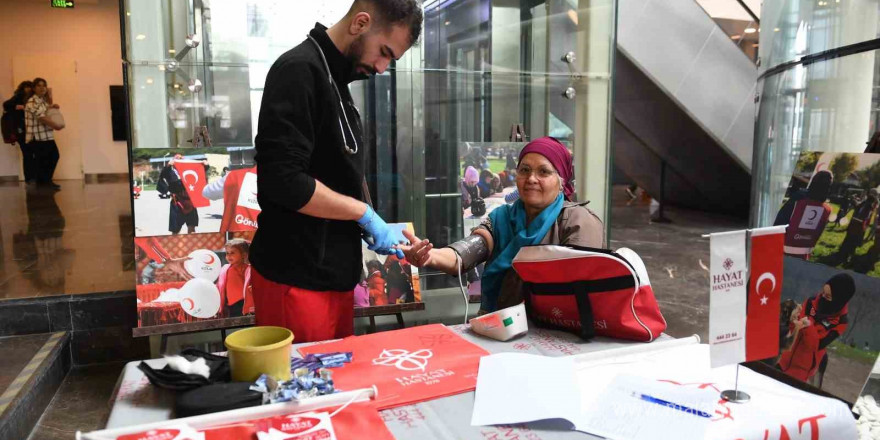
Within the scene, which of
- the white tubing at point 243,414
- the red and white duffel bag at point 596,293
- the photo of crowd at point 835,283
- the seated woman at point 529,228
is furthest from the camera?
the seated woman at point 529,228

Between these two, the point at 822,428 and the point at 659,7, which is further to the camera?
the point at 659,7

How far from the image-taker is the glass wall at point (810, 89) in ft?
9.67

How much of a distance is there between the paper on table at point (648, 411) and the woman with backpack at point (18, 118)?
11.0 m

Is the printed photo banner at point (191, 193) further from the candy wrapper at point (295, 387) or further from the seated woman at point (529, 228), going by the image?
the candy wrapper at point (295, 387)

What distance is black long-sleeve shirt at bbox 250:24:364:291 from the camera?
1437mm

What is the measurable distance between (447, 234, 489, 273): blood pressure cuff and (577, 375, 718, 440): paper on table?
820 millimetres

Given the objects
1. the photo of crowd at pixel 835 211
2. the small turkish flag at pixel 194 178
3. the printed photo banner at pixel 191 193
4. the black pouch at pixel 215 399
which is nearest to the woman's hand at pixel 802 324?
the photo of crowd at pixel 835 211

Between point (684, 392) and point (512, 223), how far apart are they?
957mm

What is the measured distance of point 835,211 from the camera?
180 centimetres

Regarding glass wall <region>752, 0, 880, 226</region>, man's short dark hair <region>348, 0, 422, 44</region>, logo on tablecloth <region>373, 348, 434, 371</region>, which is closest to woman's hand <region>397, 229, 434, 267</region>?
logo on tablecloth <region>373, 348, 434, 371</region>

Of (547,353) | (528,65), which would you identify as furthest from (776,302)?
(528,65)

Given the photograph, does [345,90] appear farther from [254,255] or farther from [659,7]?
[659,7]

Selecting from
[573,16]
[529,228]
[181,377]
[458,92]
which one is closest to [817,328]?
[529,228]

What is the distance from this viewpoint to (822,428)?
43.3 inches
